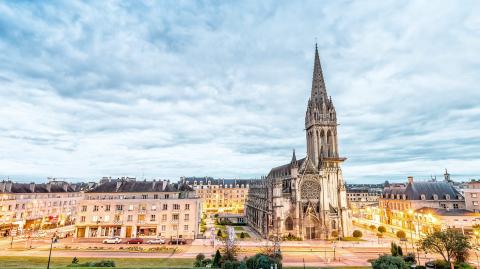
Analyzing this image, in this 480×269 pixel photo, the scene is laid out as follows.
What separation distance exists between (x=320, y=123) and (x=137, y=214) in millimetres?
58816

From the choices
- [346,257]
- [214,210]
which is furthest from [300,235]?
[214,210]

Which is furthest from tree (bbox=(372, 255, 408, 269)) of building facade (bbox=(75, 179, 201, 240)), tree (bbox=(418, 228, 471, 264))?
building facade (bbox=(75, 179, 201, 240))

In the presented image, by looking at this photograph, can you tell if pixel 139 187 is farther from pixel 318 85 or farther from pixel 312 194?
pixel 318 85

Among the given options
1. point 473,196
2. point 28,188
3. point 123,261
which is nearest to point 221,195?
point 28,188

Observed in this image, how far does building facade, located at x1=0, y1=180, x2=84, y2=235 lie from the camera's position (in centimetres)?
7100

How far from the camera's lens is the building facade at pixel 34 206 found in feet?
233

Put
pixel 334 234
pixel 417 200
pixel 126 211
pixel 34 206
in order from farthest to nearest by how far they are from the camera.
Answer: pixel 417 200 → pixel 34 206 → pixel 334 234 → pixel 126 211

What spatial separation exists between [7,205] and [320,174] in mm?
83377

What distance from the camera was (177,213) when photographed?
A: 64.9 m

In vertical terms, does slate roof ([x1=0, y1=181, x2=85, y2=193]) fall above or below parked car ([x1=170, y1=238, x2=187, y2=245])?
above

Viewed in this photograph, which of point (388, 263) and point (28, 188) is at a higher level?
point (28, 188)

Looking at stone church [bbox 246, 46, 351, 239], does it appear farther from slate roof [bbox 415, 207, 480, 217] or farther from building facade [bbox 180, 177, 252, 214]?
building facade [bbox 180, 177, 252, 214]

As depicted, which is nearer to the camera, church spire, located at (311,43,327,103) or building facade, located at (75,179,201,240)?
building facade, located at (75,179,201,240)

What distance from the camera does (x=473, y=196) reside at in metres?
68.6
